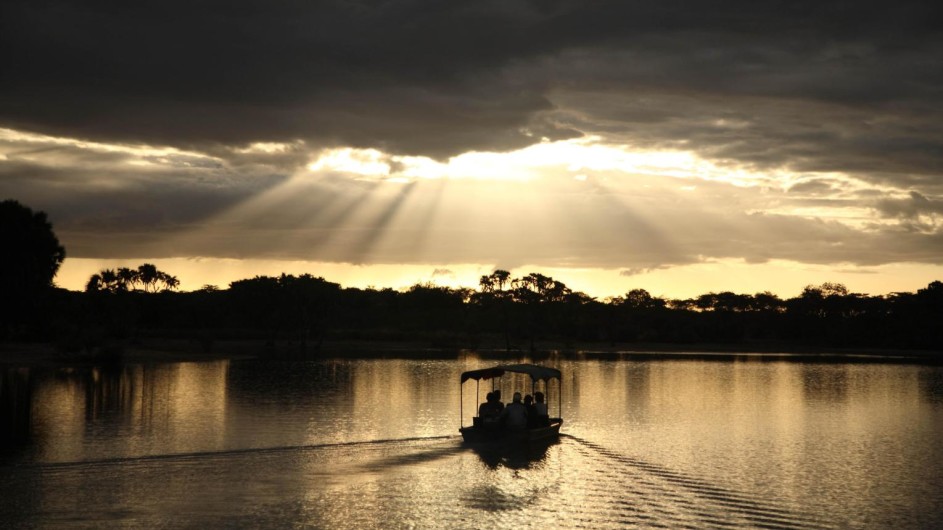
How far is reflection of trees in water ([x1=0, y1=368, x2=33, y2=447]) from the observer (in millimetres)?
36719

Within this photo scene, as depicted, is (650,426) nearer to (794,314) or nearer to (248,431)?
(248,431)

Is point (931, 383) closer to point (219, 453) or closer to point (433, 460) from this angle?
point (433, 460)

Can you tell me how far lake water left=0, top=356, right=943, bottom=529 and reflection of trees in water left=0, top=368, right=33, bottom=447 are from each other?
15 centimetres

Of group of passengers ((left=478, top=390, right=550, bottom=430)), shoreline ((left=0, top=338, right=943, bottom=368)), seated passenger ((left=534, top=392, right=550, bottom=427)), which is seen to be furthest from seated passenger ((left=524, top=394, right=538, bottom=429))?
shoreline ((left=0, top=338, right=943, bottom=368))

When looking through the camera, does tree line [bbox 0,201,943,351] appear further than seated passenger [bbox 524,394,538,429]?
Yes

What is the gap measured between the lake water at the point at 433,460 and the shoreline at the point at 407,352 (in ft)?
77.9

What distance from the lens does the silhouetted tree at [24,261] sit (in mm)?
72812

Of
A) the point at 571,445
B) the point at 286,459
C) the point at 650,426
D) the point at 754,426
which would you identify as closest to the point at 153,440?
the point at 286,459

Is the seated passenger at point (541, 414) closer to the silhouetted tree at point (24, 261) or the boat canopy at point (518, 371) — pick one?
the boat canopy at point (518, 371)

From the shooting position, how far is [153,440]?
36.8m

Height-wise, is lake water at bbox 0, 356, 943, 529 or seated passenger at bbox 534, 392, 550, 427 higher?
seated passenger at bbox 534, 392, 550, 427

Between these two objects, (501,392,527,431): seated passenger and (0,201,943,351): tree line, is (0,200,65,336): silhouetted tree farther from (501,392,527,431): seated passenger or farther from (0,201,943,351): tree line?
(501,392,527,431): seated passenger

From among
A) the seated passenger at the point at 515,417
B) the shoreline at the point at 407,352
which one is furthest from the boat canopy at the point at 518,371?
the shoreline at the point at 407,352

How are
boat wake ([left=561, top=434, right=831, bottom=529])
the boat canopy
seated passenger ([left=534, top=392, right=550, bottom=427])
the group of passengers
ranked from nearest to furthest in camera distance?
1. boat wake ([left=561, top=434, right=831, bottom=529])
2. the group of passengers
3. seated passenger ([left=534, top=392, right=550, bottom=427])
4. the boat canopy
